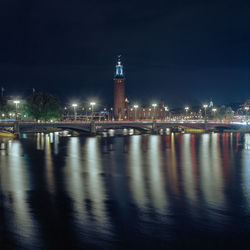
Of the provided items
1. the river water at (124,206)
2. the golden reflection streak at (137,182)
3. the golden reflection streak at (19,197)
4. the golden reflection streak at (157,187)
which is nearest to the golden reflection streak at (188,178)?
the river water at (124,206)

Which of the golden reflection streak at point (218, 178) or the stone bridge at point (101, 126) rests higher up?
the stone bridge at point (101, 126)

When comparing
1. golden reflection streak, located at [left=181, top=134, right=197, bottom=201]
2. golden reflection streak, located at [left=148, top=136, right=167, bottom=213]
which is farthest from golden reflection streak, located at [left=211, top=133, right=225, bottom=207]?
golden reflection streak, located at [left=148, top=136, right=167, bottom=213]

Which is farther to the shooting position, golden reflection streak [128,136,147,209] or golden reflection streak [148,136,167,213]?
golden reflection streak [128,136,147,209]

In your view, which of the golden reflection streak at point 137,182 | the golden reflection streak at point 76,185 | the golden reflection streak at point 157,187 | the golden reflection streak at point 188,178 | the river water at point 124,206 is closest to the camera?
the river water at point 124,206

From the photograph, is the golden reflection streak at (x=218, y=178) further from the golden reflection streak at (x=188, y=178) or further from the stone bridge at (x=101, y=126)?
the stone bridge at (x=101, y=126)

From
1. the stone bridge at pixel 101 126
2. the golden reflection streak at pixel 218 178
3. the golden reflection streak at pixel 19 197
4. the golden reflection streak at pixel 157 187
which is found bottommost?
the golden reflection streak at pixel 218 178

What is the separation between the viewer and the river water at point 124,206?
49.6ft

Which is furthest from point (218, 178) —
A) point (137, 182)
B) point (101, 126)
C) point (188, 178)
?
point (101, 126)

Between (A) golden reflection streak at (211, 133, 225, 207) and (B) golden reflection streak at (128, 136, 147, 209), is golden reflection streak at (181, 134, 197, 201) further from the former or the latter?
(B) golden reflection streak at (128, 136, 147, 209)

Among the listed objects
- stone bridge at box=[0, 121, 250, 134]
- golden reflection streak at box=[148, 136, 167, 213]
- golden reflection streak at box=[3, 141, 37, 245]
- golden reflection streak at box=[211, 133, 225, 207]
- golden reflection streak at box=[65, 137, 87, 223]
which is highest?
stone bridge at box=[0, 121, 250, 134]

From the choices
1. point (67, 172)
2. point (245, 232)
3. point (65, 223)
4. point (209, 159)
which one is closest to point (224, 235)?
point (245, 232)

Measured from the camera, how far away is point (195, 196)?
23656 mm

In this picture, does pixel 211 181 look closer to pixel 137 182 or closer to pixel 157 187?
pixel 157 187

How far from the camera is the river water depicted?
1511cm
